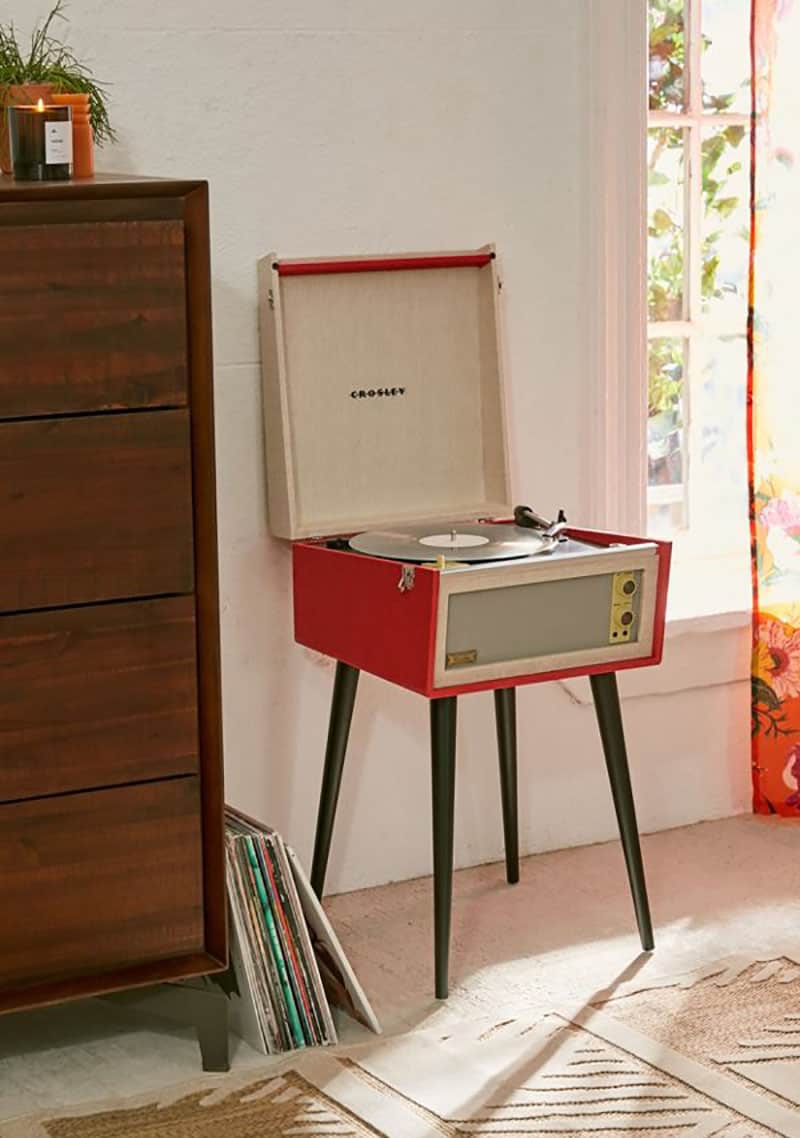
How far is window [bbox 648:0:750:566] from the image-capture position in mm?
3596

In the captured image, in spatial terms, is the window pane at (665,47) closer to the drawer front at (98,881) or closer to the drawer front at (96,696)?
the drawer front at (96,696)

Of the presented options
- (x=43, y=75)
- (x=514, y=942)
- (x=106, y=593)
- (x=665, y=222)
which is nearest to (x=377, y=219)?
(x=43, y=75)

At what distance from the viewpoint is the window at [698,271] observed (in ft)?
11.8

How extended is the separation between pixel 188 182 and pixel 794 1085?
4.79ft

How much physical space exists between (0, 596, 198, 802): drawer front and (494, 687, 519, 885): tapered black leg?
32.0 inches

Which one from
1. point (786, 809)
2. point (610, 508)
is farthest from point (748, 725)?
point (610, 508)

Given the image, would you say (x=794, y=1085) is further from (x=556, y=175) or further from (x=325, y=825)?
(x=556, y=175)

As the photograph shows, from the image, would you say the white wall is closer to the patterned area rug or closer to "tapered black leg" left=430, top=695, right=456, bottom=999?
"tapered black leg" left=430, top=695, right=456, bottom=999

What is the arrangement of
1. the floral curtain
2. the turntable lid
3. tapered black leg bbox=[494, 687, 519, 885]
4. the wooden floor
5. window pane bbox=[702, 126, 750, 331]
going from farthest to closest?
window pane bbox=[702, 126, 750, 331]
the floral curtain
tapered black leg bbox=[494, 687, 519, 885]
the turntable lid
the wooden floor

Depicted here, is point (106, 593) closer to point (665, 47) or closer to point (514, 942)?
point (514, 942)

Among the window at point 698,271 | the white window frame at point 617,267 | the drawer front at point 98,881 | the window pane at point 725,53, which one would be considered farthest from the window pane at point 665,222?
the drawer front at point 98,881

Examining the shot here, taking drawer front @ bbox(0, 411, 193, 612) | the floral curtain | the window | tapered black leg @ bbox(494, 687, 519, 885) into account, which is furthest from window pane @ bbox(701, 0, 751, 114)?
drawer front @ bbox(0, 411, 193, 612)

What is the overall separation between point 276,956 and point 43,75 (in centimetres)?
135

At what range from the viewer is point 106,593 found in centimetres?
240
